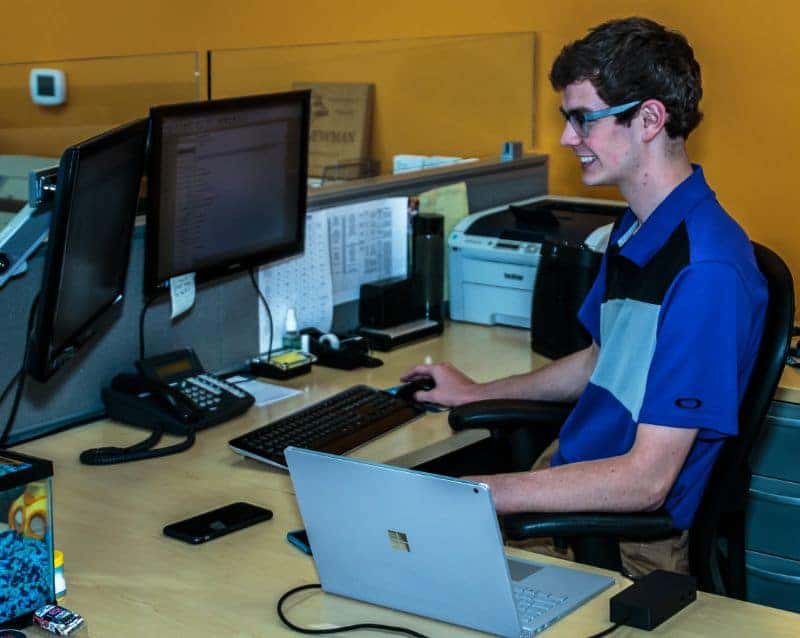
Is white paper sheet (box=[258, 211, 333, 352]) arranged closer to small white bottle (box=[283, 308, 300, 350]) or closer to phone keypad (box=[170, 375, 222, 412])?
small white bottle (box=[283, 308, 300, 350])

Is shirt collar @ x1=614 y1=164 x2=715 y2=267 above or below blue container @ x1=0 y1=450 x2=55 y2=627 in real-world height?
above

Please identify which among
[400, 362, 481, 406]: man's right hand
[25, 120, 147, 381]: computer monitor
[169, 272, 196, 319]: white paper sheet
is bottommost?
[400, 362, 481, 406]: man's right hand

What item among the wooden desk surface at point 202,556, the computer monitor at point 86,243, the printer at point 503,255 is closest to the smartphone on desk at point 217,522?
the wooden desk surface at point 202,556

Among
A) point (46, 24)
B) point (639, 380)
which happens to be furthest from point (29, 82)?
point (639, 380)

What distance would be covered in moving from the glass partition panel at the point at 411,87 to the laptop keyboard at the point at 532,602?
2134 mm

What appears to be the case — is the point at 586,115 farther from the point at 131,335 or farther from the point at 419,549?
the point at 131,335

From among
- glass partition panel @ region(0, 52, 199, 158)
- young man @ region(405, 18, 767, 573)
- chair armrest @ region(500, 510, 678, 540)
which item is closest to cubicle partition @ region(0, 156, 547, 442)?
young man @ region(405, 18, 767, 573)

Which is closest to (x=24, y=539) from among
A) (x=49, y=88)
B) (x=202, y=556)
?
(x=202, y=556)

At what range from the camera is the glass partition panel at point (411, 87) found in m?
3.80

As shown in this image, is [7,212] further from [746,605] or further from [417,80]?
[746,605]

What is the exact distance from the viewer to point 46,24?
5.13 metres

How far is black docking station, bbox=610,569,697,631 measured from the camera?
4.96 ft

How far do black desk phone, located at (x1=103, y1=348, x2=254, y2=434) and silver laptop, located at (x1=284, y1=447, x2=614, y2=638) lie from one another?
2.33 feet

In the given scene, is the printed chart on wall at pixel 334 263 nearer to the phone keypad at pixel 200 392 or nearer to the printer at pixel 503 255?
the printer at pixel 503 255
